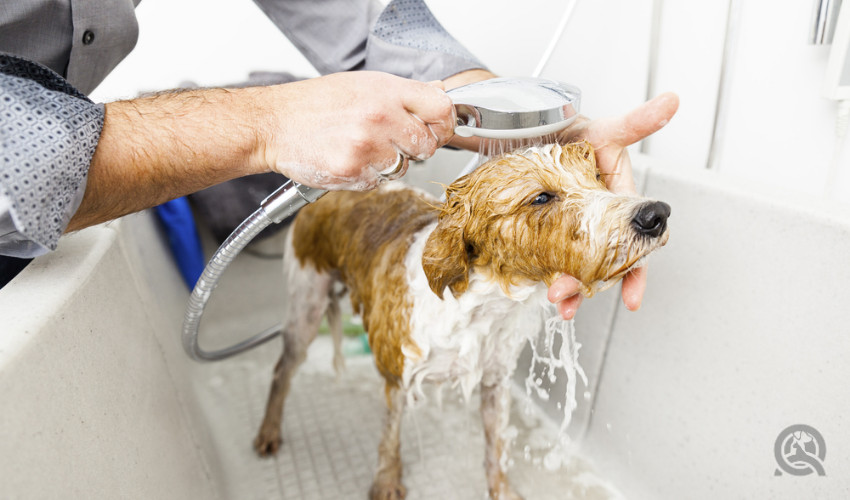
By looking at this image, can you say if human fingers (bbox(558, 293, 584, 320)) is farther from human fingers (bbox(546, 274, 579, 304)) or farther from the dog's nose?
the dog's nose

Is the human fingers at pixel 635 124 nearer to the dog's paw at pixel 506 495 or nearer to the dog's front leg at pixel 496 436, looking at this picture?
the dog's front leg at pixel 496 436

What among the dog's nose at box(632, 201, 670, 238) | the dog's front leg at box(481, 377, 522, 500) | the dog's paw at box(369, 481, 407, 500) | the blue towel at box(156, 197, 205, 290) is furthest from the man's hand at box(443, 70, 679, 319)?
the blue towel at box(156, 197, 205, 290)

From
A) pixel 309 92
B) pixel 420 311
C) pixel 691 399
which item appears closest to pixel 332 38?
pixel 309 92

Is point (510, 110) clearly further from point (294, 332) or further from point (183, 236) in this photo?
point (183, 236)

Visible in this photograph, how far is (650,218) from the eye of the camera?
2.77 ft

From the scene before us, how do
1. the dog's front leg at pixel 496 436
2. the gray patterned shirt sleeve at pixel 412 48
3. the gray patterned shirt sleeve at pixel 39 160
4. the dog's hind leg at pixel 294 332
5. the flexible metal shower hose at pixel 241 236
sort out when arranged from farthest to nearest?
the dog's hind leg at pixel 294 332, the dog's front leg at pixel 496 436, the gray patterned shirt sleeve at pixel 412 48, the flexible metal shower hose at pixel 241 236, the gray patterned shirt sleeve at pixel 39 160

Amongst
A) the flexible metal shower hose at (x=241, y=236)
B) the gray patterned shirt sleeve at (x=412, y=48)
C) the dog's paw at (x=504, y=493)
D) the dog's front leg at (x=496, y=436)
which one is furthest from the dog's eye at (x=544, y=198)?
the dog's paw at (x=504, y=493)

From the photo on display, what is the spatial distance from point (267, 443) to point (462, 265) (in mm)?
1104

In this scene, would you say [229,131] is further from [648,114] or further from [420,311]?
[648,114]

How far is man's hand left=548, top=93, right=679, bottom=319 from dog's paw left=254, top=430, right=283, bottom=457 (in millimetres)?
1195

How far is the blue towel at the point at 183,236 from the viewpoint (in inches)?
79.4

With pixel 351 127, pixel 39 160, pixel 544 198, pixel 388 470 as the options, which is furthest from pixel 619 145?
pixel 388 470

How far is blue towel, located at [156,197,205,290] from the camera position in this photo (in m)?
2.02

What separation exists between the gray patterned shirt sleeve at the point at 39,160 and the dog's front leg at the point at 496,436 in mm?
1057
